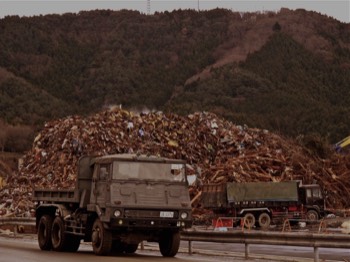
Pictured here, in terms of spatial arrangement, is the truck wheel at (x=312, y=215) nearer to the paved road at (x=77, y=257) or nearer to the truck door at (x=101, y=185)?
the paved road at (x=77, y=257)

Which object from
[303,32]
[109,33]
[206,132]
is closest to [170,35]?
[109,33]

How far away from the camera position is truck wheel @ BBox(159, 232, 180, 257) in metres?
20.6

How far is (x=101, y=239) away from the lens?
20031 mm

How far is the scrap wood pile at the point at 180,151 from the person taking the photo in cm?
4306

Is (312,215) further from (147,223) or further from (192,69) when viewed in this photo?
(192,69)

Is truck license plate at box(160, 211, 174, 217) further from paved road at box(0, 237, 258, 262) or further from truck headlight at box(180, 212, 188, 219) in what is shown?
paved road at box(0, 237, 258, 262)

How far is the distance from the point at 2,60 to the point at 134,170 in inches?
5970

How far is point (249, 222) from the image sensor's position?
40.0 metres

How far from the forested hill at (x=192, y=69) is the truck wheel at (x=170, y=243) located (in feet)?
287

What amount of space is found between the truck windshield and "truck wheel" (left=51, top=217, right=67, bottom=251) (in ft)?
9.27

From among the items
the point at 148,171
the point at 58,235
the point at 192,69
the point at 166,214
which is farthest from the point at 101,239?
the point at 192,69

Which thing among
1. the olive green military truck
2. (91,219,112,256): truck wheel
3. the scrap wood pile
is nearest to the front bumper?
the olive green military truck

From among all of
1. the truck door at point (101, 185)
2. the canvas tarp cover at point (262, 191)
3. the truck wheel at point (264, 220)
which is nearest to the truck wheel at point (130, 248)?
the truck door at point (101, 185)

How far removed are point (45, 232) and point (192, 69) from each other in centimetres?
14752
